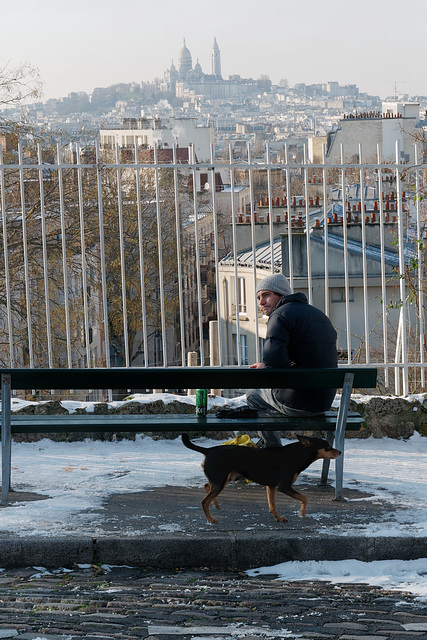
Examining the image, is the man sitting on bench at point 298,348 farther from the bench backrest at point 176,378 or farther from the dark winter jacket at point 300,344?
the bench backrest at point 176,378

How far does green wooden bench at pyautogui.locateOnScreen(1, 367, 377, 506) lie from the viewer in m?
5.56

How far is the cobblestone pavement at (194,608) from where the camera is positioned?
3889 millimetres

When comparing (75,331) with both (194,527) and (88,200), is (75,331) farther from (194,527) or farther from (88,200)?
(194,527)

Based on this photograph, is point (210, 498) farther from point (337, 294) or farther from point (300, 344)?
point (337, 294)

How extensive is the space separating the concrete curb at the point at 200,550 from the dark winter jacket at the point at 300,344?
1249 millimetres

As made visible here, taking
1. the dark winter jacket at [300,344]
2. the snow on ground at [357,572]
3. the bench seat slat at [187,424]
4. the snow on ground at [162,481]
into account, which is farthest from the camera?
the dark winter jacket at [300,344]

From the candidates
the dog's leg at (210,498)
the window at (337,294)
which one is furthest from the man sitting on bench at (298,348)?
the window at (337,294)

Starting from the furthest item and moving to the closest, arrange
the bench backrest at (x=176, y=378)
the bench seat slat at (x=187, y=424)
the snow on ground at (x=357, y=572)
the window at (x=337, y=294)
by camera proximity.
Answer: the window at (x=337, y=294) < the bench seat slat at (x=187, y=424) < the bench backrest at (x=176, y=378) < the snow on ground at (x=357, y=572)

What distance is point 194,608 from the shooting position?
418 centimetres

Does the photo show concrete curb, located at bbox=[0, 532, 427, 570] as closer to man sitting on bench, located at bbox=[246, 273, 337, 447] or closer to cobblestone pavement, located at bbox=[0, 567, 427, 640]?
cobblestone pavement, located at bbox=[0, 567, 427, 640]

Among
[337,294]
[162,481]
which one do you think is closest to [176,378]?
[162,481]

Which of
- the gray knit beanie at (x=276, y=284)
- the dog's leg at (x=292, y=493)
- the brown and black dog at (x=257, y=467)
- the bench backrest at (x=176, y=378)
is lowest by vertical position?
the dog's leg at (x=292, y=493)

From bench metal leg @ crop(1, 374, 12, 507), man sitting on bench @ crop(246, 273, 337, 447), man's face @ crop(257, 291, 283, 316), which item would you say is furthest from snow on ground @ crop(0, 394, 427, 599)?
man's face @ crop(257, 291, 283, 316)

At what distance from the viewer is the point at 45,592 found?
4.39 meters
